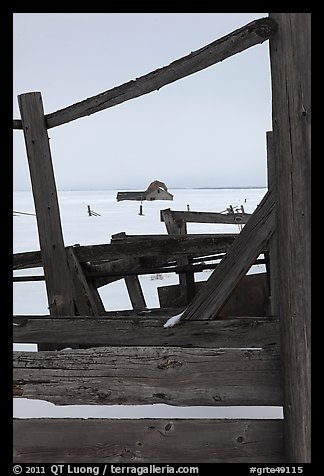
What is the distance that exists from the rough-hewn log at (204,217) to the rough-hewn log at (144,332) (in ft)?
14.3

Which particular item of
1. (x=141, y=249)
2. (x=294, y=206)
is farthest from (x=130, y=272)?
(x=294, y=206)

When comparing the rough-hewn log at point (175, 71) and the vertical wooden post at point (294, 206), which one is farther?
the rough-hewn log at point (175, 71)

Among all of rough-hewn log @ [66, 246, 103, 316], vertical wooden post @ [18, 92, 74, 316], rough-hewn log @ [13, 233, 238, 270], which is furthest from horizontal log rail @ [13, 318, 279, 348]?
rough-hewn log @ [13, 233, 238, 270]

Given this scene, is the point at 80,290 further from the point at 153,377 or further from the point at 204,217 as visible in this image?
the point at 204,217

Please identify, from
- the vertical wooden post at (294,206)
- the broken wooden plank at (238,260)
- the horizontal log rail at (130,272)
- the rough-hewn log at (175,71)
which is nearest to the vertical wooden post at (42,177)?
the rough-hewn log at (175,71)

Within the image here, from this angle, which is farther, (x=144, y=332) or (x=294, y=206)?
(x=144, y=332)

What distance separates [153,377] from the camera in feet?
6.26

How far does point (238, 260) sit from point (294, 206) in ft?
2.59

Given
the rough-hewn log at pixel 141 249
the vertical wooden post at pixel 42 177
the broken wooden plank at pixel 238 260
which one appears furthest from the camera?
the rough-hewn log at pixel 141 249

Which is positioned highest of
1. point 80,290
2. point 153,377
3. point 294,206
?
point 294,206

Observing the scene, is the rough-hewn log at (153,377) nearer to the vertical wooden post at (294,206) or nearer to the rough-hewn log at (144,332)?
the vertical wooden post at (294,206)

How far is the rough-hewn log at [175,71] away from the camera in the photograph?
1.83 metres

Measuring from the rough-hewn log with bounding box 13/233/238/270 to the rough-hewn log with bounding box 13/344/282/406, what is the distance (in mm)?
2258
